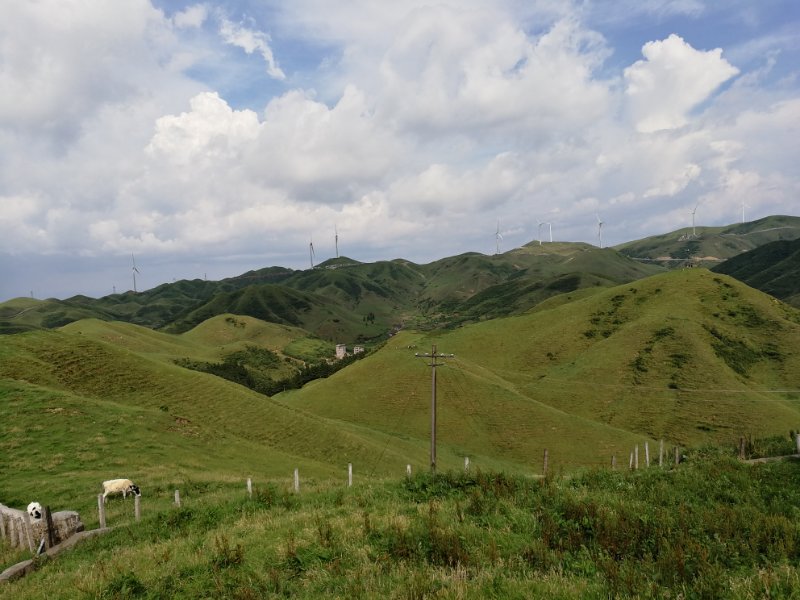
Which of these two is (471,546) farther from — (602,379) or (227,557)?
(602,379)

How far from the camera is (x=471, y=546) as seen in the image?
11719 mm

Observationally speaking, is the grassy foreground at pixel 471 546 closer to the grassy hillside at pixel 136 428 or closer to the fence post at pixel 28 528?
the fence post at pixel 28 528

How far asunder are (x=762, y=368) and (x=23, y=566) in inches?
5453

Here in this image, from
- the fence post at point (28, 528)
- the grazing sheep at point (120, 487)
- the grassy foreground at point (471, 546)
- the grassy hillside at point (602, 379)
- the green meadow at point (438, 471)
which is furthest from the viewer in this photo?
the grassy hillside at point (602, 379)

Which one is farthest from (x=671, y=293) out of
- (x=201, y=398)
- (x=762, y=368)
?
(x=201, y=398)

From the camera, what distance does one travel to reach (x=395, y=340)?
151000 millimetres

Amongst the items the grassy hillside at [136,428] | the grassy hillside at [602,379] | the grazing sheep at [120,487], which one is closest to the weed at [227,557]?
the grazing sheep at [120,487]

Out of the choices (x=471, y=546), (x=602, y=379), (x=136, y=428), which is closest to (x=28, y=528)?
(x=471, y=546)

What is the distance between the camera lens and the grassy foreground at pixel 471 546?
8.80 m

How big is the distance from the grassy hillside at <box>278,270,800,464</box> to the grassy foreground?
61.3m

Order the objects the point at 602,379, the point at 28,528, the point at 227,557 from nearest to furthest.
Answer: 1. the point at 227,557
2. the point at 28,528
3. the point at 602,379

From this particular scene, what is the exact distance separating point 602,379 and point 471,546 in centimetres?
10707

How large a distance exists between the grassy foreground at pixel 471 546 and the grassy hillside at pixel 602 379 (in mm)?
61282

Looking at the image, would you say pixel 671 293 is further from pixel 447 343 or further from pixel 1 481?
pixel 1 481
